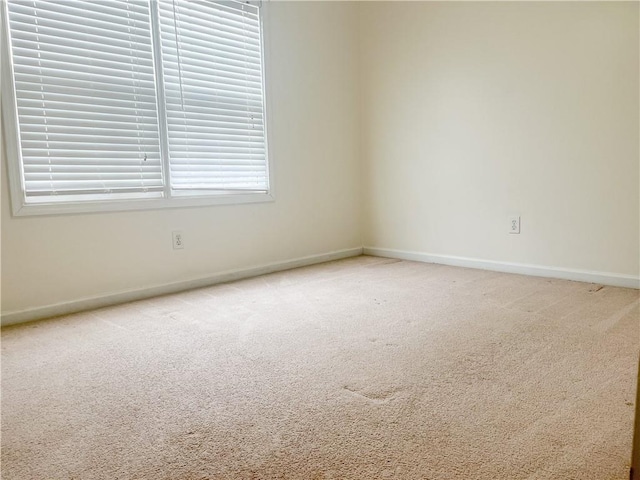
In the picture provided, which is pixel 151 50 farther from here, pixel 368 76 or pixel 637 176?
pixel 637 176

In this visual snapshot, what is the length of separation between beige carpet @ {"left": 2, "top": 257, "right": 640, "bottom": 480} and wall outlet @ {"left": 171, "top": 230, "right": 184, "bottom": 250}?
18.2 inches

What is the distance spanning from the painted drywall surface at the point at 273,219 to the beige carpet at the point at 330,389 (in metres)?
0.25

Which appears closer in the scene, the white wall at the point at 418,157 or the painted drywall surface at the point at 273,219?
the painted drywall surface at the point at 273,219

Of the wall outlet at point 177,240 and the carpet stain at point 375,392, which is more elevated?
the wall outlet at point 177,240

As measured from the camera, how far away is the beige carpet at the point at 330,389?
1.10 meters

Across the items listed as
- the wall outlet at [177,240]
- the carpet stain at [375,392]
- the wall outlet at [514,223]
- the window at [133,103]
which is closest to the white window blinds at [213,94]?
the window at [133,103]

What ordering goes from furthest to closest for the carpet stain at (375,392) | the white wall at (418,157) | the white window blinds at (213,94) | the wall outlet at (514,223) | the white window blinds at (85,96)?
the wall outlet at (514,223) < the white window blinds at (213,94) < the white wall at (418,157) < the white window blinds at (85,96) < the carpet stain at (375,392)

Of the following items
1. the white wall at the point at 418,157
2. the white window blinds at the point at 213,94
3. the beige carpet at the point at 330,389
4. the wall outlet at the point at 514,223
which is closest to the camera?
the beige carpet at the point at 330,389

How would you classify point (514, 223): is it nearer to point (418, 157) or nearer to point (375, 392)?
point (418, 157)

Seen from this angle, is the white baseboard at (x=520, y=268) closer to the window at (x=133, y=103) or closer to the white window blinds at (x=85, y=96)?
the window at (x=133, y=103)

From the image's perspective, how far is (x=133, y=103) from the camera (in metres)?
2.60

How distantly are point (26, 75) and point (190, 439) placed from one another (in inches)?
78.9

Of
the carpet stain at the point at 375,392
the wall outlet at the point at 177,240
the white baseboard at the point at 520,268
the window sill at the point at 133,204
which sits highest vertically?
the window sill at the point at 133,204

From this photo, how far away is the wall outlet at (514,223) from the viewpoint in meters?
3.04
